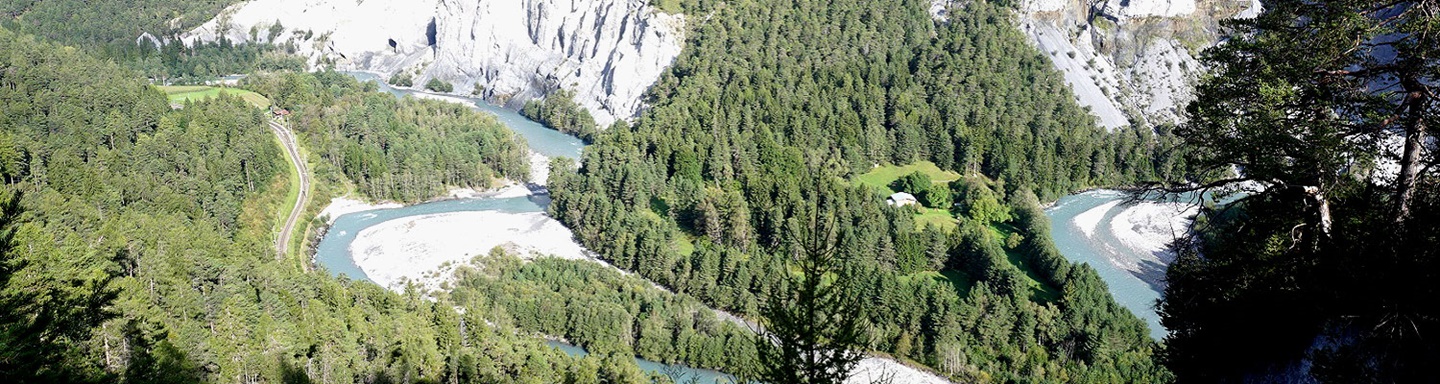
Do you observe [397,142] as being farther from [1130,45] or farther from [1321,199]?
[1130,45]

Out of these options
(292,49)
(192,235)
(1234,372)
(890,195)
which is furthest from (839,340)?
(292,49)

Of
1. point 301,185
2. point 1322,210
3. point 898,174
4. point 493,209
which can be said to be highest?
point 1322,210

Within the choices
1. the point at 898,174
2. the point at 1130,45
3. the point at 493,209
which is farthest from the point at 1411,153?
the point at 1130,45

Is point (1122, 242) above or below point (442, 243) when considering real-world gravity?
above

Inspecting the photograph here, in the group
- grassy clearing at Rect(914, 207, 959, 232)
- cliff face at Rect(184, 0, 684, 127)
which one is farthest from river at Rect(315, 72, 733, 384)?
grassy clearing at Rect(914, 207, 959, 232)

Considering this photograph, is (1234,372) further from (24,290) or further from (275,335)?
(275,335)

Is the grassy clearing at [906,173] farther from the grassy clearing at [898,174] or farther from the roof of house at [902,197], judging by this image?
the roof of house at [902,197]

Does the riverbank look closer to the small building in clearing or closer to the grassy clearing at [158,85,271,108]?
the small building in clearing
